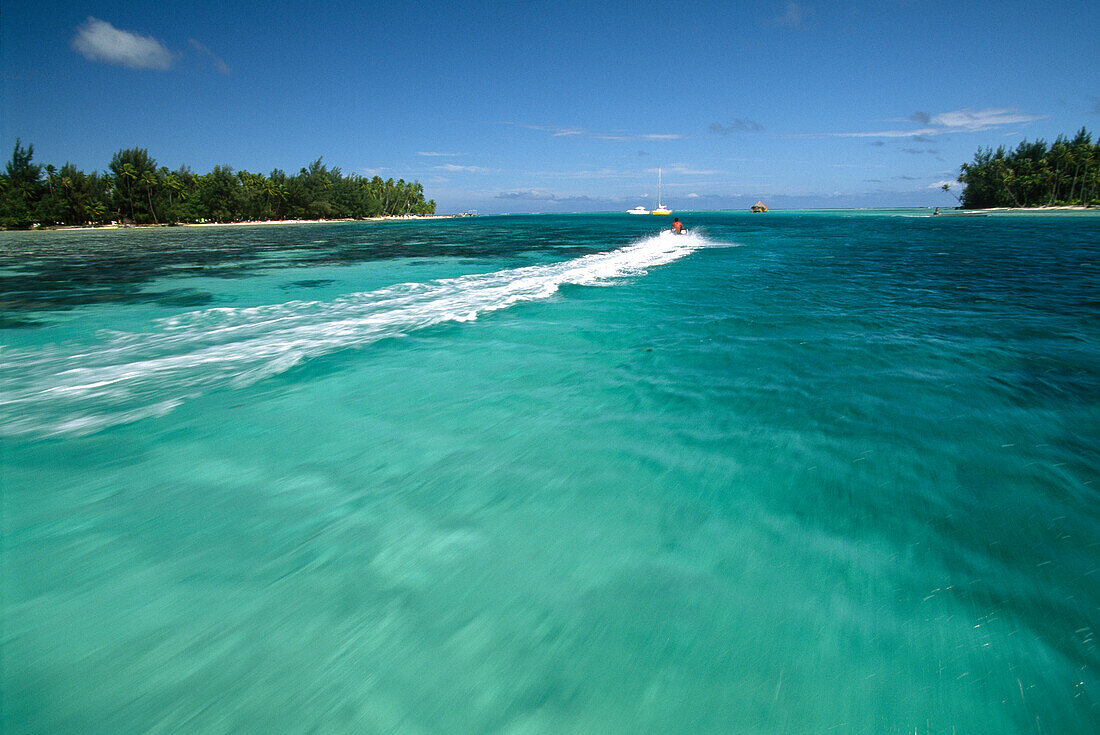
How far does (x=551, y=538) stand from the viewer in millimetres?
3121

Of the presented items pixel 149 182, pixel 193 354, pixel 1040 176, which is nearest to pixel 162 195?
pixel 149 182

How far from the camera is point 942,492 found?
11.9 feet

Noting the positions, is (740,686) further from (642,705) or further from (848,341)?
(848,341)

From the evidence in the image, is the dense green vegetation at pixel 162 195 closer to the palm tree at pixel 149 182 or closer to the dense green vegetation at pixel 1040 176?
the palm tree at pixel 149 182

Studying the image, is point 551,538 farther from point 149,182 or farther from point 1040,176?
point 1040,176

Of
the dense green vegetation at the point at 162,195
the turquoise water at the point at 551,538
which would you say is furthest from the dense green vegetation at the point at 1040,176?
the dense green vegetation at the point at 162,195

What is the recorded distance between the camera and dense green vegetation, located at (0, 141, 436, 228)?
74.3m

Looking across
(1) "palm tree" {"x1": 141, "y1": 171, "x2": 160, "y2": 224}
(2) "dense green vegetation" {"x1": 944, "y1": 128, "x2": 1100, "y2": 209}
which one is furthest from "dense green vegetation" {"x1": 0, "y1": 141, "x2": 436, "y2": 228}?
(2) "dense green vegetation" {"x1": 944, "y1": 128, "x2": 1100, "y2": 209}

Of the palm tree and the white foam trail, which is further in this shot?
the palm tree

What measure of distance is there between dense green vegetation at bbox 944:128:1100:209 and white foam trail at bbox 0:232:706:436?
129511mm

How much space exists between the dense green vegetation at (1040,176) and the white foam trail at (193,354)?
425ft

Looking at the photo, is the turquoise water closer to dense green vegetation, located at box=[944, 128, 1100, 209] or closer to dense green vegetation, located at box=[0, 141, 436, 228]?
dense green vegetation, located at box=[0, 141, 436, 228]

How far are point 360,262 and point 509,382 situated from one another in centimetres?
1886

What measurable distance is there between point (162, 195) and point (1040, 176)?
549ft
